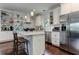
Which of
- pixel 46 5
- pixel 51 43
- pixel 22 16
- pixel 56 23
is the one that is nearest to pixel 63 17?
pixel 56 23

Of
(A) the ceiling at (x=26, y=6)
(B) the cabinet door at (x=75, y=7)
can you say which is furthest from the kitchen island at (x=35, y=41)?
(B) the cabinet door at (x=75, y=7)

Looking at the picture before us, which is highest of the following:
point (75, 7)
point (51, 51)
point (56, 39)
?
point (75, 7)

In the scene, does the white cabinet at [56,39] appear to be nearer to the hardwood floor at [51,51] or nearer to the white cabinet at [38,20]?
the hardwood floor at [51,51]

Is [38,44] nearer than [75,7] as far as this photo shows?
No

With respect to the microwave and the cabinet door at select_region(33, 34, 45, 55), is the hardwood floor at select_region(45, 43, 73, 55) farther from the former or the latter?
the microwave

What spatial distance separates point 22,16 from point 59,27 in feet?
2.27

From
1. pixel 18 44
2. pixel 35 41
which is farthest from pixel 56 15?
pixel 18 44

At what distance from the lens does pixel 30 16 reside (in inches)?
64.6

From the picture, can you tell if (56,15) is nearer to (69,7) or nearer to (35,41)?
(69,7)

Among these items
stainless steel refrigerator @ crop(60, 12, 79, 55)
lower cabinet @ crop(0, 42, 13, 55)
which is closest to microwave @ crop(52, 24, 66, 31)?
stainless steel refrigerator @ crop(60, 12, 79, 55)

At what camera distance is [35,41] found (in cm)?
178

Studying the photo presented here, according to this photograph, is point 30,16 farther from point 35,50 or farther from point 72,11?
point 72,11

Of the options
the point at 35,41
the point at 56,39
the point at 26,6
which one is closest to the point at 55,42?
the point at 56,39

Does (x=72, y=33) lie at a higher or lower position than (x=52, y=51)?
higher
